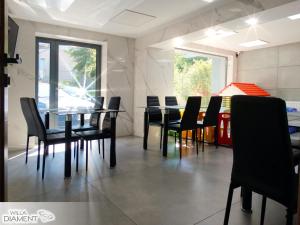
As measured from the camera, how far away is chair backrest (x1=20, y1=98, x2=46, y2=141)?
103 inches

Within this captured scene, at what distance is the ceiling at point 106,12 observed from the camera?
354 cm

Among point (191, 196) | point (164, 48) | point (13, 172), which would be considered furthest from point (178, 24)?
point (13, 172)

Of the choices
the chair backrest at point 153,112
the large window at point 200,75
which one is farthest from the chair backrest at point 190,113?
the large window at point 200,75

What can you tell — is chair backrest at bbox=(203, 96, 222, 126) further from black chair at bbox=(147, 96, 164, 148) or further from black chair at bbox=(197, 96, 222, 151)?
black chair at bbox=(147, 96, 164, 148)

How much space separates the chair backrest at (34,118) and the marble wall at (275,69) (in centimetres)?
620

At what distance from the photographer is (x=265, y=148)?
133 cm

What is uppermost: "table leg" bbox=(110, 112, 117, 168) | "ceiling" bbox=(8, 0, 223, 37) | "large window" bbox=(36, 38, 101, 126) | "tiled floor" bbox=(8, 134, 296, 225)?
"ceiling" bbox=(8, 0, 223, 37)

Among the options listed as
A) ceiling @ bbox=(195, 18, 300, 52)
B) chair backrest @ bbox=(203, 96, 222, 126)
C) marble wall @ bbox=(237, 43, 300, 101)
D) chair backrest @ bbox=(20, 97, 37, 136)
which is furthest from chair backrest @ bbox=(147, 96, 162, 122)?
marble wall @ bbox=(237, 43, 300, 101)

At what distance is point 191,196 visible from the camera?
2.31m

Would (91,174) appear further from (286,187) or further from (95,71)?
(95,71)

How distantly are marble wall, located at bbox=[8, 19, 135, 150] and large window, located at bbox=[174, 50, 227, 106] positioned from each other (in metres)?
2.09

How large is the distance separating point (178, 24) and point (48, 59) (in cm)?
274

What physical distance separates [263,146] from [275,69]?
20.2ft

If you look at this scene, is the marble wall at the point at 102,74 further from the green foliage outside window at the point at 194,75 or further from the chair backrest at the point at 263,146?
the chair backrest at the point at 263,146
